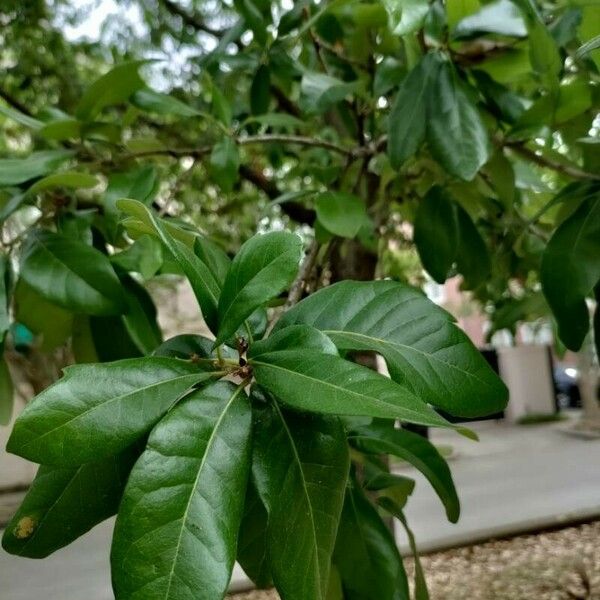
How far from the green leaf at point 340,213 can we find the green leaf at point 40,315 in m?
0.32

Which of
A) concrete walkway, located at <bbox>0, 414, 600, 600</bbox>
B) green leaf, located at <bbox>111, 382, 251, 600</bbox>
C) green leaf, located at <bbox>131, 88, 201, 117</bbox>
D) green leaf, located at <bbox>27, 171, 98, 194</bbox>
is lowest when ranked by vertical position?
concrete walkway, located at <bbox>0, 414, 600, 600</bbox>

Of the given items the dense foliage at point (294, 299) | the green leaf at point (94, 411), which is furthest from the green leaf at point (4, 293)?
the green leaf at point (94, 411)

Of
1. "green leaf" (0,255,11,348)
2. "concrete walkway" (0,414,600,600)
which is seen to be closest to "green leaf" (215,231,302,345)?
"green leaf" (0,255,11,348)

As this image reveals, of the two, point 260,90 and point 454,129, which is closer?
point 454,129

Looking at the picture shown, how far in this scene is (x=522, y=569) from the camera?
1.57 meters

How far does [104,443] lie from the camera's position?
1.06 ft

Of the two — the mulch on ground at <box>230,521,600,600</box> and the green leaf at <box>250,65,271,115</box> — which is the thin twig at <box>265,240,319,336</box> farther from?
the mulch on ground at <box>230,521,600,600</box>

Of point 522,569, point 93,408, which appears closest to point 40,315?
point 93,408

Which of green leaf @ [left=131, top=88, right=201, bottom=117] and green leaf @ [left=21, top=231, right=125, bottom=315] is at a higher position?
green leaf @ [left=131, top=88, right=201, bottom=117]

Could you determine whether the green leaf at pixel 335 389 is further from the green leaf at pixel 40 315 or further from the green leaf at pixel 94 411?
the green leaf at pixel 40 315

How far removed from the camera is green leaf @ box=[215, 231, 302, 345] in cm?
36

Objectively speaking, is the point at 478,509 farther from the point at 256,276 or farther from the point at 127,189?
the point at 256,276

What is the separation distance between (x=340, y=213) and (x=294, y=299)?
0.68 ft

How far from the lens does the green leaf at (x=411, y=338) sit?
1.30 feet
